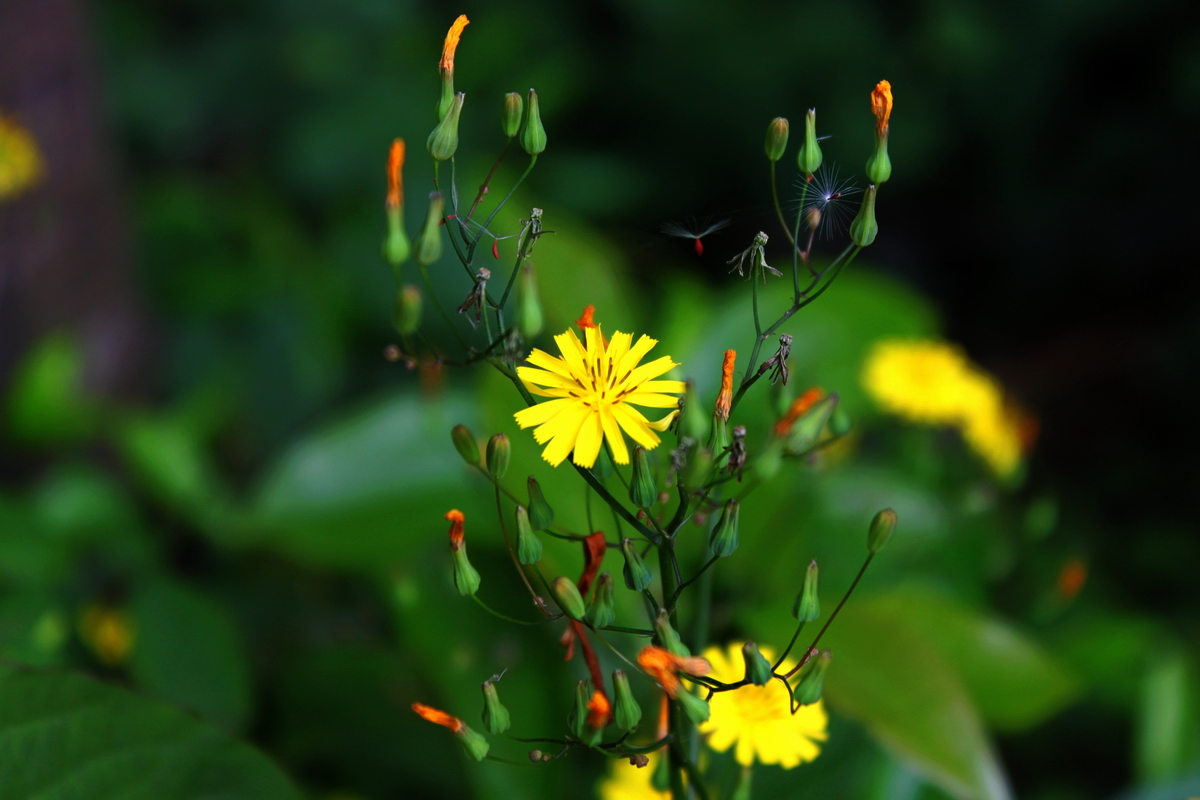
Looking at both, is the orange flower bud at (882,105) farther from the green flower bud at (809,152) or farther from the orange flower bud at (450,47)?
the orange flower bud at (450,47)

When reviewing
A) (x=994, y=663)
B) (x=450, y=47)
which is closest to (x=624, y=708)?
(x=450, y=47)

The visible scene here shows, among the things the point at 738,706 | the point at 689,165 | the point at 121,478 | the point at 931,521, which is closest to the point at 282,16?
Answer: the point at 689,165

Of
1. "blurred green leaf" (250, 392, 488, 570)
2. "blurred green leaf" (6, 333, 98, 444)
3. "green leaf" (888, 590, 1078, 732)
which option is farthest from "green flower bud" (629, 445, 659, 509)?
"blurred green leaf" (6, 333, 98, 444)

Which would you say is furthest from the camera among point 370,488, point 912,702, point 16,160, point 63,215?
point 63,215

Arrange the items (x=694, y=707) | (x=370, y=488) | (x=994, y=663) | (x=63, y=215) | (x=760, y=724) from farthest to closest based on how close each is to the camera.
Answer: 1. (x=63, y=215)
2. (x=370, y=488)
3. (x=994, y=663)
4. (x=760, y=724)
5. (x=694, y=707)

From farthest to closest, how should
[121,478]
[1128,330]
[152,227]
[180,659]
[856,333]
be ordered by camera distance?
[1128,330] → [152,227] → [121,478] → [856,333] → [180,659]

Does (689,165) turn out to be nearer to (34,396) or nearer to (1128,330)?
(1128,330)

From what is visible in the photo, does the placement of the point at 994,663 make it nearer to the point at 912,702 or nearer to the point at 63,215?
the point at 912,702

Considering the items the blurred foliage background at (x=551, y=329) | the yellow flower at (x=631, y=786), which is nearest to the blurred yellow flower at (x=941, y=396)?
the blurred foliage background at (x=551, y=329)
